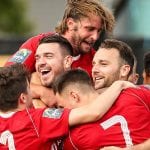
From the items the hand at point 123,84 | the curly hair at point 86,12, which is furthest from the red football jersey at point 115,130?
the curly hair at point 86,12

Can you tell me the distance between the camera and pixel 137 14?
37.3 feet

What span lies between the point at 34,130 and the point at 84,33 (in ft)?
4.39

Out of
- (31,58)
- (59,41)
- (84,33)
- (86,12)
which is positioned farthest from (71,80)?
(86,12)

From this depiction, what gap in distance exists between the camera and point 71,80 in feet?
17.3

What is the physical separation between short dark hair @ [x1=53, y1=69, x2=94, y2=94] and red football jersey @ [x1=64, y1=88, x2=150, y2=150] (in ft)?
0.80

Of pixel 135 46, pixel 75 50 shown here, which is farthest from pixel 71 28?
pixel 135 46

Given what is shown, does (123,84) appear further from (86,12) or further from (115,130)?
(86,12)

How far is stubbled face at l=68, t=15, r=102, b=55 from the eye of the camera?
6.29m

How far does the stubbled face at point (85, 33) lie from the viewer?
20.6 feet

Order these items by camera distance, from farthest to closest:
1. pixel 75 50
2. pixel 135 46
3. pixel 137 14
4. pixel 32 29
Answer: pixel 32 29
pixel 137 14
pixel 135 46
pixel 75 50

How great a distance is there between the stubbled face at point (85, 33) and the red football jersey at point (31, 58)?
7 centimetres

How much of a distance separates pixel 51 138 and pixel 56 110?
19 cm

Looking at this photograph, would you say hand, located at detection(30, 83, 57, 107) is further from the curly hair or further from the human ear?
the curly hair

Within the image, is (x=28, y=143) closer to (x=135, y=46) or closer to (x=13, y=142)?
(x=13, y=142)
